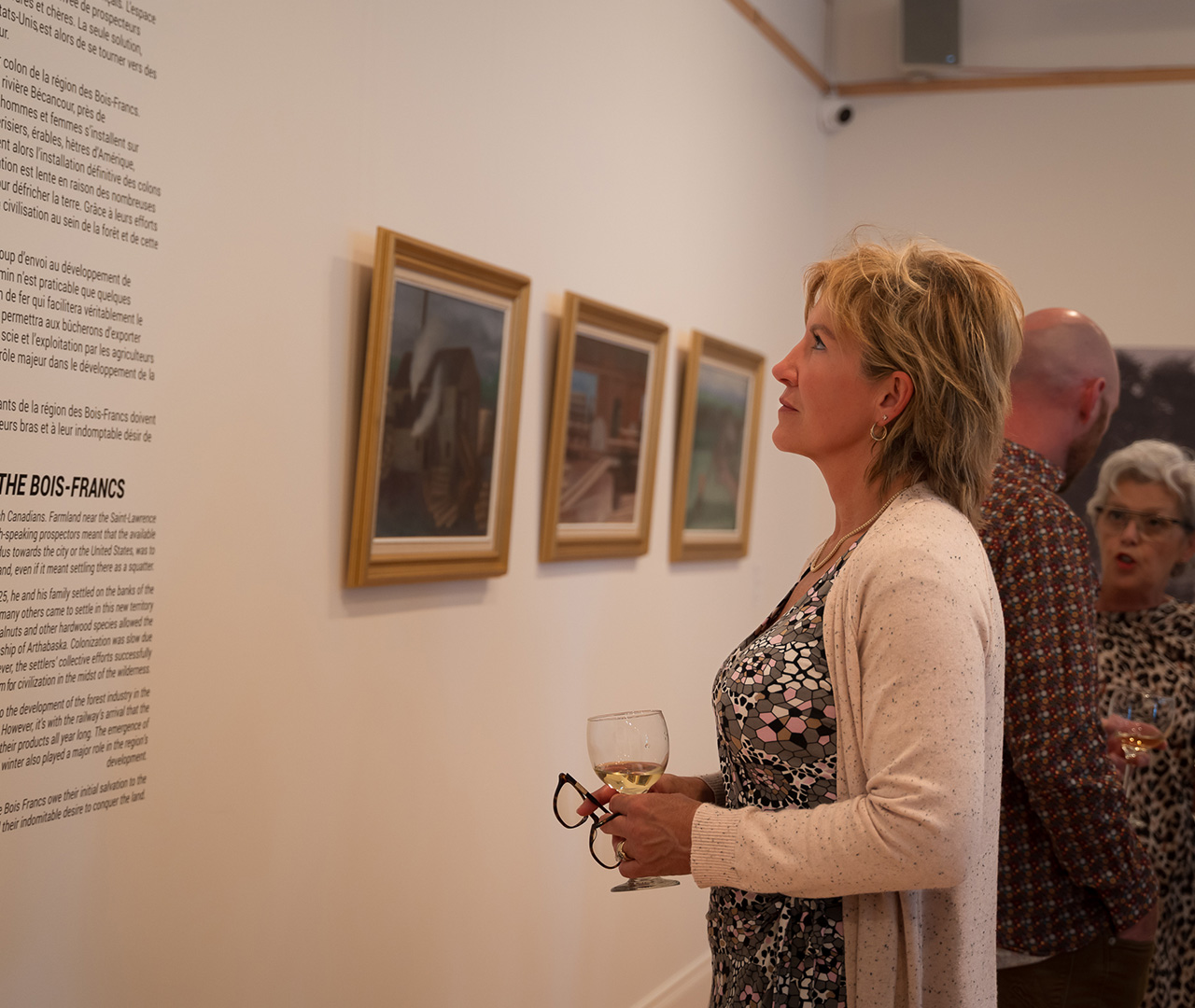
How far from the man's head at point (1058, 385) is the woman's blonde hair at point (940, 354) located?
932mm

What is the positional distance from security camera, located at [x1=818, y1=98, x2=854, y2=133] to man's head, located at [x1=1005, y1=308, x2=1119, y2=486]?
3.59 m

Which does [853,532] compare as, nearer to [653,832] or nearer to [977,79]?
[653,832]

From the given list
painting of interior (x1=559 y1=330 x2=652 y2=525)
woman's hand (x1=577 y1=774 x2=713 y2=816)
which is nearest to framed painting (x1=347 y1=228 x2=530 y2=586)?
painting of interior (x1=559 y1=330 x2=652 y2=525)

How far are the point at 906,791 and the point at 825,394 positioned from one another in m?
0.68

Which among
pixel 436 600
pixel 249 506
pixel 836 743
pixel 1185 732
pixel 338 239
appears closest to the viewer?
pixel 836 743

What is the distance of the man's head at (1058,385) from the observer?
8.99 feet

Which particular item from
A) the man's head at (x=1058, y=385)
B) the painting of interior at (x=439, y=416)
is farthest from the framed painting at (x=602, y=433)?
the man's head at (x=1058, y=385)

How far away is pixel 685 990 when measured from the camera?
467 centimetres

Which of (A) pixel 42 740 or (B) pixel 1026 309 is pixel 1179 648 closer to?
(B) pixel 1026 309

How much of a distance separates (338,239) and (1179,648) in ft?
9.18

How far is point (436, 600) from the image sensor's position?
311 centimetres

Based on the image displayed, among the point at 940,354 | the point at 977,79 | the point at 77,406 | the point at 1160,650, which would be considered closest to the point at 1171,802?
the point at 1160,650

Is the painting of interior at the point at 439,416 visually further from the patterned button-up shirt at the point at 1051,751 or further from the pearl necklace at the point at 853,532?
the patterned button-up shirt at the point at 1051,751

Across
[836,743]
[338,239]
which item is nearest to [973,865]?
[836,743]
